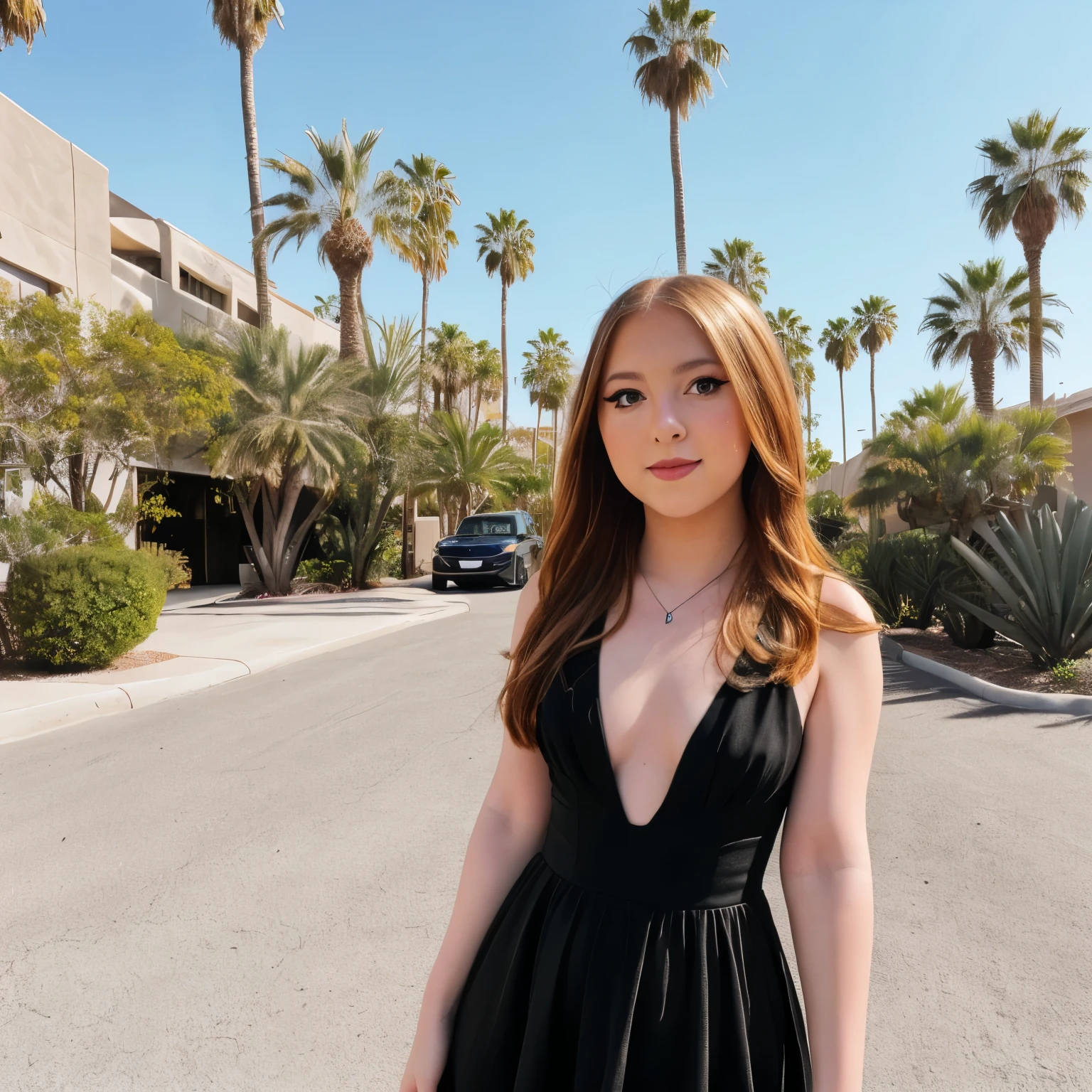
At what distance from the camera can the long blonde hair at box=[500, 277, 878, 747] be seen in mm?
1205

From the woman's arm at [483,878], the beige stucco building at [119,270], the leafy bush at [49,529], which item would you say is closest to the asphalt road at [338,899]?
the woman's arm at [483,878]

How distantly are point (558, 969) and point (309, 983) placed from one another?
204 cm

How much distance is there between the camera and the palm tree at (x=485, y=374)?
134ft

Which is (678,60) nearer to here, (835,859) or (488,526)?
(488,526)

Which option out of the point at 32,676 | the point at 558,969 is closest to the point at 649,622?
the point at 558,969

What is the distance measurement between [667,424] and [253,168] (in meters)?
21.8

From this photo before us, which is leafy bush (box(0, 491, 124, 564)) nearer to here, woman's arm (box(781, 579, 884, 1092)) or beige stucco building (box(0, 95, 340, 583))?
beige stucco building (box(0, 95, 340, 583))

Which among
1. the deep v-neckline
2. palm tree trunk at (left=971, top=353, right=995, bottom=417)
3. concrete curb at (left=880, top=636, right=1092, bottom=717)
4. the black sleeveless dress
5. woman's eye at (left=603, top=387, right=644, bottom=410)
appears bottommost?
concrete curb at (left=880, top=636, right=1092, bottom=717)

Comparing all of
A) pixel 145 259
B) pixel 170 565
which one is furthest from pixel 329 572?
pixel 145 259

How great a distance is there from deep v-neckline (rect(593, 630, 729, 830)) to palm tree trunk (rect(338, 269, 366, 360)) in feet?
66.6

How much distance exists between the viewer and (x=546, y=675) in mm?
1319

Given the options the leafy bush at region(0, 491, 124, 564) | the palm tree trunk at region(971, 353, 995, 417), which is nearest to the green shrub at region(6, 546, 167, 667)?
the leafy bush at region(0, 491, 124, 564)

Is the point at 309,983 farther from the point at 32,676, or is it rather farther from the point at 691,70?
the point at 691,70

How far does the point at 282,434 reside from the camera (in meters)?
16.5
